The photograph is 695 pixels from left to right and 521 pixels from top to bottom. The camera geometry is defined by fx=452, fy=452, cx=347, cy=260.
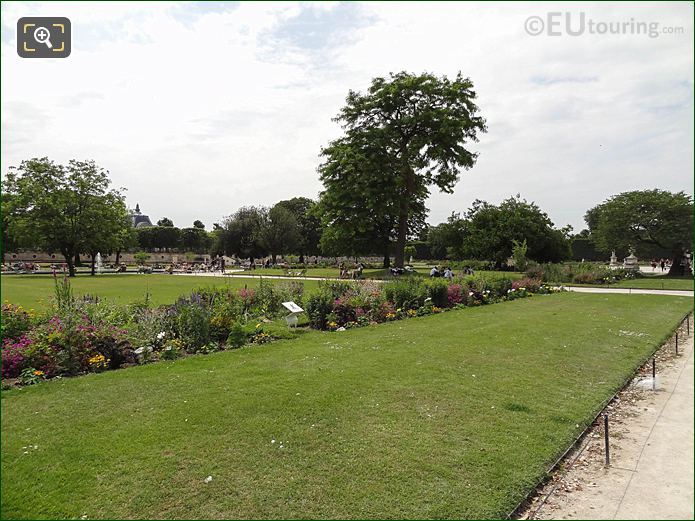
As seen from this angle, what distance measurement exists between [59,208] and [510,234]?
41452 mm

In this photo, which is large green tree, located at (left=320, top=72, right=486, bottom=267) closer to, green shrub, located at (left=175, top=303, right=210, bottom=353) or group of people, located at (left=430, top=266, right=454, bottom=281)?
group of people, located at (left=430, top=266, right=454, bottom=281)

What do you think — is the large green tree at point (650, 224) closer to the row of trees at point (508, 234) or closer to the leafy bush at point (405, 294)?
the row of trees at point (508, 234)

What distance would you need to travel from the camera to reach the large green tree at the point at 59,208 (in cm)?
3897

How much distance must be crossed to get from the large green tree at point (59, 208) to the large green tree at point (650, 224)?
151 ft

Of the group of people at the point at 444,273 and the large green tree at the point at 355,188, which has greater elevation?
the large green tree at the point at 355,188

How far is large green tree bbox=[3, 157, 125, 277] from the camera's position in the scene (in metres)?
39.0

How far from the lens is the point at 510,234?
4372cm

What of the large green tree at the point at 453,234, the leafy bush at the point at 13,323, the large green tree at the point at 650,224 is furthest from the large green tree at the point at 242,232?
the leafy bush at the point at 13,323

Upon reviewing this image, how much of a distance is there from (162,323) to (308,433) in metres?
6.18

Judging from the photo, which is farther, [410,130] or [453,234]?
[453,234]

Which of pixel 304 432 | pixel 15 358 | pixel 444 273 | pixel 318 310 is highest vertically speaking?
pixel 444 273

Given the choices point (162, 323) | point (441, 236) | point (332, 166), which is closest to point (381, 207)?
point (332, 166)

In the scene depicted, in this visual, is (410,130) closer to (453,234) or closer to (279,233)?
(453,234)

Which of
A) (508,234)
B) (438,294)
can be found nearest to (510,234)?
(508,234)
